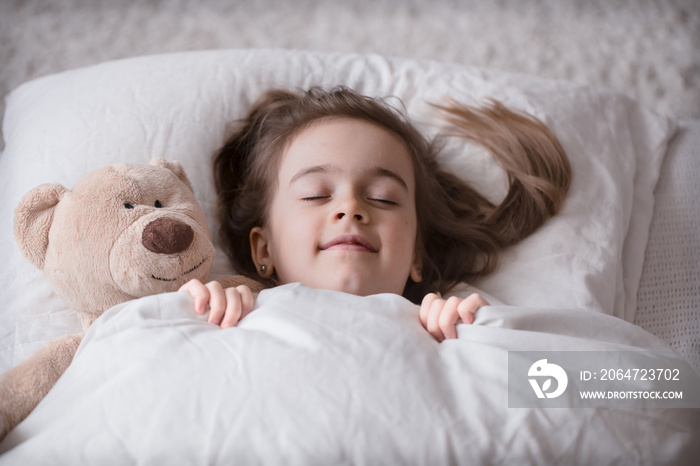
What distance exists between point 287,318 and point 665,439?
1.56 ft

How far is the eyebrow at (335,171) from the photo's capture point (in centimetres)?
102

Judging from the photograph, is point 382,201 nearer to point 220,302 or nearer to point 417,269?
point 417,269

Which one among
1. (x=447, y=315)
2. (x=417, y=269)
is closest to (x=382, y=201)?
(x=417, y=269)

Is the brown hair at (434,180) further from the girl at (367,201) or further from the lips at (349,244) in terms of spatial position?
the lips at (349,244)

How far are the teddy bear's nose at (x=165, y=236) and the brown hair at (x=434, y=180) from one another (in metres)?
0.31

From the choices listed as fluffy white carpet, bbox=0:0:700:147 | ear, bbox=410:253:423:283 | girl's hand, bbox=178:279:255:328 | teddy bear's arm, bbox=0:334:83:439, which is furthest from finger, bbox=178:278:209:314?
fluffy white carpet, bbox=0:0:700:147

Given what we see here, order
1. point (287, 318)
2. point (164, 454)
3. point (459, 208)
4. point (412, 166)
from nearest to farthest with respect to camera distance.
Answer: point (164, 454)
point (287, 318)
point (412, 166)
point (459, 208)

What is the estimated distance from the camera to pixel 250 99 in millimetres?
1298

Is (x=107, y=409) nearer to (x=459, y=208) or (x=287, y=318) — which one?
(x=287, y=318)

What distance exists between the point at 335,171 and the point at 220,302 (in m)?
0.31

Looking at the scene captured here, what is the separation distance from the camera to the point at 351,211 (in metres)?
0.96

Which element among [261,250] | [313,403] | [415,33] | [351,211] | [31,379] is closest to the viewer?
[313,403]

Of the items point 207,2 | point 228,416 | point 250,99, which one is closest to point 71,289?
point 228,416

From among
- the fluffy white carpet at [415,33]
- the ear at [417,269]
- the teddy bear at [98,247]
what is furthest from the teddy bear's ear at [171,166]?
the fluffy white carpet at [415,33]
